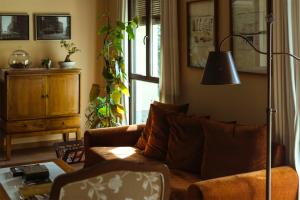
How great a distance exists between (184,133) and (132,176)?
1853 millimetres

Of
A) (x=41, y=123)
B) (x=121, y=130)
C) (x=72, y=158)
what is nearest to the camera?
(x=121, y=130)

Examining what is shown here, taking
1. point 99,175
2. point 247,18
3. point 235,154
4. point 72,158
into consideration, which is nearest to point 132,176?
point 99,175

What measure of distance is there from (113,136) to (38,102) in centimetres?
159

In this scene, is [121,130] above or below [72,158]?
above

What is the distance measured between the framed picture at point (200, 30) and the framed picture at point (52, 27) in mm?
2422

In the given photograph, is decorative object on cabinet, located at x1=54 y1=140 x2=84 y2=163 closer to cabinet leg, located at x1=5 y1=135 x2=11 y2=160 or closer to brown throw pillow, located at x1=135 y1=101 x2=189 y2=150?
cabinet leg, located at x1=5 y1=135 x2=11 y2=160

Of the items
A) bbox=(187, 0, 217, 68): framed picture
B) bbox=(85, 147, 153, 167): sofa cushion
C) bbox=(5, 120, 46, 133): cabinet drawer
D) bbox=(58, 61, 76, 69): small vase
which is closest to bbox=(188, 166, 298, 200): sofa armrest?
bbox=(85, 147, 153, 167): sofa cushion

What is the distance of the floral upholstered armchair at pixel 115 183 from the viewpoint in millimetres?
1971

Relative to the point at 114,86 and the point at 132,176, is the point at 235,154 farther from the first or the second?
the point at 114,86

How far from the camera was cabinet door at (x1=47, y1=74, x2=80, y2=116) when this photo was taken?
19.6 ft

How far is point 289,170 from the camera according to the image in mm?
3193

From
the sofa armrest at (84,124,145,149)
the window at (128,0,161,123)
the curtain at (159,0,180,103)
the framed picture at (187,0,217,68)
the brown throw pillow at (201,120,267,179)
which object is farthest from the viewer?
the window at (128,0,161,123)

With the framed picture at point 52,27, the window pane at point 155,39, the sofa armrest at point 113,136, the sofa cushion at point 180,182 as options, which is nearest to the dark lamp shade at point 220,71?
the sofa cushion at point 180,182

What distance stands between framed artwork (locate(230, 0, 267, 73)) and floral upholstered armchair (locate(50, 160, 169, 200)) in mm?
1875
